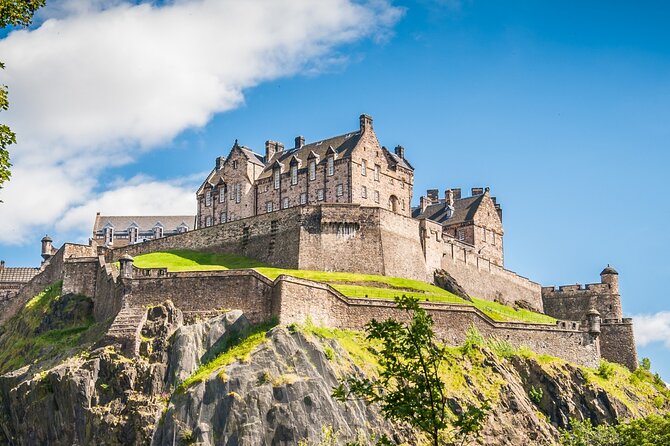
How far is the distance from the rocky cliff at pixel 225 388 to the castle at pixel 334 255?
190cm

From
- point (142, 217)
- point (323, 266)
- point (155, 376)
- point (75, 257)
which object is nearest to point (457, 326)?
point (323, 266)

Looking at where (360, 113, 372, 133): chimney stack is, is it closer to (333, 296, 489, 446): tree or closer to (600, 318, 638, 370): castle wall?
(600, 318, 638, 370): castle wall

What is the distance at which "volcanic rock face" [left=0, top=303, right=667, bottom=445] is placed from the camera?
169ft

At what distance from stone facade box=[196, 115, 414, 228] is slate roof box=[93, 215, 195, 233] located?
26.0m

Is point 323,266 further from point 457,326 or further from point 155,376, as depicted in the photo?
point 155,376

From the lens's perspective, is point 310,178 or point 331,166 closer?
point 331,166

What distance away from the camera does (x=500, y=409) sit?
60.1 metres

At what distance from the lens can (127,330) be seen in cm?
5781

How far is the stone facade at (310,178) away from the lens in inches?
3201

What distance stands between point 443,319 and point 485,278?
2214 cm

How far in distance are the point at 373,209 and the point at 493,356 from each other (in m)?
16.2

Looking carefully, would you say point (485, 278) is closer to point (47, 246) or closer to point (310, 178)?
point (310, 178)

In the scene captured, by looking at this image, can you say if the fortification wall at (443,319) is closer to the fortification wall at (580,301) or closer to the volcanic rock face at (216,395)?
the volcanic rock face at (216,395)

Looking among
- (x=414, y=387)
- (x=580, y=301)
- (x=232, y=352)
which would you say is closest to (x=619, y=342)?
(x=580, y=301)
